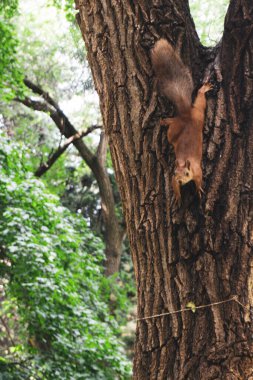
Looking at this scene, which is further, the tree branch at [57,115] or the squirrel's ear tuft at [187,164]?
the tree branch at [57,115]

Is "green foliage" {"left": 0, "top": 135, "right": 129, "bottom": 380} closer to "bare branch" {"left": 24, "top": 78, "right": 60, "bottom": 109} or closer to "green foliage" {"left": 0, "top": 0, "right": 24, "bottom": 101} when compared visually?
"green foliage" {"left": 0, "top": 0, "right": 24, "bottom": 101}

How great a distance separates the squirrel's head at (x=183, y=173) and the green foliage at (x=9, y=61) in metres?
3.88

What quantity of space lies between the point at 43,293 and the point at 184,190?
272 centimetres

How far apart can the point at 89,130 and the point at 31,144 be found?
3.46ft

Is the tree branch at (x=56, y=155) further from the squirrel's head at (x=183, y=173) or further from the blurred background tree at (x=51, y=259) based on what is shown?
the squirrel's head at (x=183, y=173)

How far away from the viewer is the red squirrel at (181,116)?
1.71m

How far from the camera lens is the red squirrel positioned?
171 centimetres

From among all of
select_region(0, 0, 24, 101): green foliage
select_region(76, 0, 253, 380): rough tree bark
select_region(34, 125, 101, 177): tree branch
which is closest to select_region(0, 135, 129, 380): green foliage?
select_region(0, 0, 24, 101): green foliage

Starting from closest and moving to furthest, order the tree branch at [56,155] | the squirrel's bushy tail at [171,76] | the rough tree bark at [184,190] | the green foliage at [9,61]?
the rough tree bark at [184,190]
the squirrel's bushy tail at [171,76]
the green foliage at [9,61]
the tree branch at [56,155]

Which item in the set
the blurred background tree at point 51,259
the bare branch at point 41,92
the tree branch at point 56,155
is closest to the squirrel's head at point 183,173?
the blurred background tree at point 51,259

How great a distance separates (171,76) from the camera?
176cm

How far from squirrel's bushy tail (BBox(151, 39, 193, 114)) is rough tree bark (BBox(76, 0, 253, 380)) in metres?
0.04

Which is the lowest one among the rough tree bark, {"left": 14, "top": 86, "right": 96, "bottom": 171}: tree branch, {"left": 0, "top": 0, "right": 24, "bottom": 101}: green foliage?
the rough tree bark

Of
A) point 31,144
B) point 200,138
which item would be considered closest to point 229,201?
point 200,138
